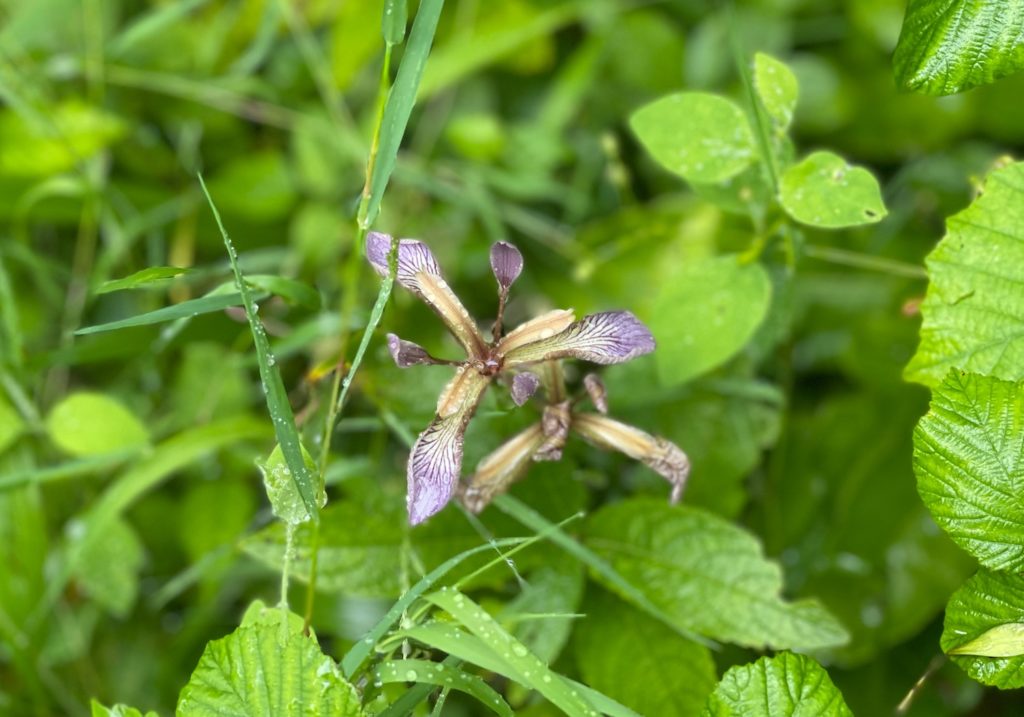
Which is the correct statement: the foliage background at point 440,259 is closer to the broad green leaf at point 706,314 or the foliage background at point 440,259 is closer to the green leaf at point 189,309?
the broad green leaf at point 706,314

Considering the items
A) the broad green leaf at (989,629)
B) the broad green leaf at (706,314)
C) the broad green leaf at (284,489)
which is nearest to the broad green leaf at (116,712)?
the broad green leaf at (284,489)

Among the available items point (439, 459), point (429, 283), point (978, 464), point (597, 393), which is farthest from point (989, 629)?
point (429, 283)

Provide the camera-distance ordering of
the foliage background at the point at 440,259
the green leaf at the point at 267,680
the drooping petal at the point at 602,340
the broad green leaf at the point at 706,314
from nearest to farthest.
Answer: the green leaf at the point at 267,680 < the drooping petal at the point at 602,340 < the broad green leaf at the point at 706,314 < the foliage background at the point at 440,259

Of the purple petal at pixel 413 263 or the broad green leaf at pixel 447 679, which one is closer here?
the broad green leaf at pixel 447 679

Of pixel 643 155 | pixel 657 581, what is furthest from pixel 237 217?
pixel 657 581

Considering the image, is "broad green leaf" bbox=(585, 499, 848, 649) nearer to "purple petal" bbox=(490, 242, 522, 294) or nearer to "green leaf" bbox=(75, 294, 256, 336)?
"purple petal" bbox=(490, 242, 522, 294)

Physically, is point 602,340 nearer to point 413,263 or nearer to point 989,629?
point 413,263

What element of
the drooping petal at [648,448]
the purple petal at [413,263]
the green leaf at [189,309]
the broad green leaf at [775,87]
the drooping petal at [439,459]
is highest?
the broad green leaf at [775,87]

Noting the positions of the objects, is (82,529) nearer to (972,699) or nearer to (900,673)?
(900,673)
